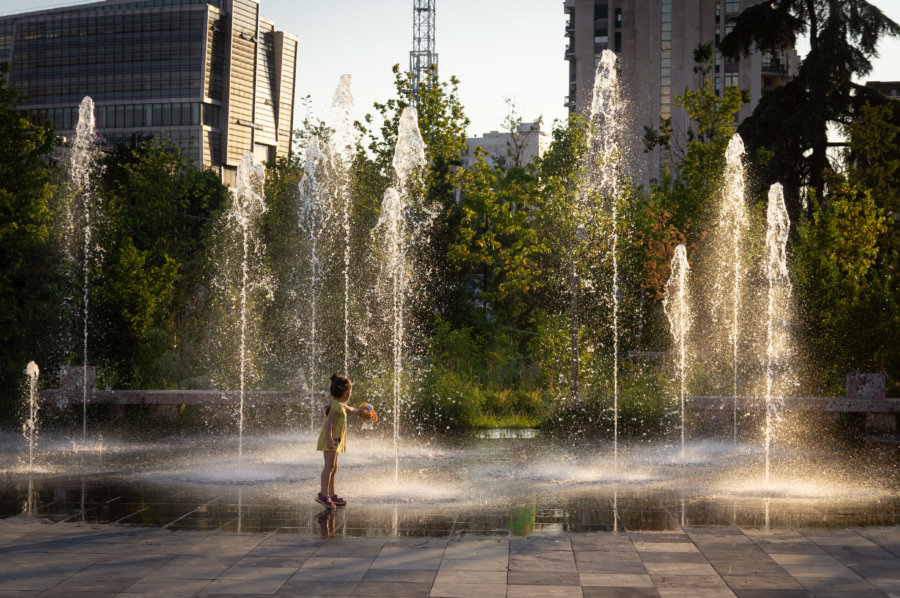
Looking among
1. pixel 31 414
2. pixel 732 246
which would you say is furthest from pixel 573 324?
pixel 31 414

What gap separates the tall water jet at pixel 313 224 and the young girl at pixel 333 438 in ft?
33.1

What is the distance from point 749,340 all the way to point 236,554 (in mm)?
17575

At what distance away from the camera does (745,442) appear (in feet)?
52.0

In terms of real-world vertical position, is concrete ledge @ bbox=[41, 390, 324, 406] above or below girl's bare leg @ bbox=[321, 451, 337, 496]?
above

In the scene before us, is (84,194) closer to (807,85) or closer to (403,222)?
(403,222)

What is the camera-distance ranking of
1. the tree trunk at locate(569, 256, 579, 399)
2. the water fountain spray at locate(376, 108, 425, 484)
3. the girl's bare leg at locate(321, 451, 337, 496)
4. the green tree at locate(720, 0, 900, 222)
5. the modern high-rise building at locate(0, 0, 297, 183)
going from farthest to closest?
the modern high-rise building at locate(0, 0, 297, 183) < the green tree at locate(720, 0, 900, 222) < the water fountain spray at locate(376, 108, 425, 484) < the tree trunk at locate(569, 256, 579, 399) < the girl's bare leg at locate(321, 451, 337, 496)

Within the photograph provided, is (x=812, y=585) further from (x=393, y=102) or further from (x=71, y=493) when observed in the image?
(x=393, y=102)

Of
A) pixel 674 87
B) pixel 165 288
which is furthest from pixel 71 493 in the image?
pixel 674 87

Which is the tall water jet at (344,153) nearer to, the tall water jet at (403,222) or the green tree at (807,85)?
the tall water jet at (403,222)

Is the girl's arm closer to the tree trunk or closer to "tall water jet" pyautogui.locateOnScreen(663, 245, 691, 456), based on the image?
the tree trunk

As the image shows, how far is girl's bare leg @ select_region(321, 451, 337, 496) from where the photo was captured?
962 centimetres

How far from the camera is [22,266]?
2041cm

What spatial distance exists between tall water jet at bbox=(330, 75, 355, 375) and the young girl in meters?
9.81

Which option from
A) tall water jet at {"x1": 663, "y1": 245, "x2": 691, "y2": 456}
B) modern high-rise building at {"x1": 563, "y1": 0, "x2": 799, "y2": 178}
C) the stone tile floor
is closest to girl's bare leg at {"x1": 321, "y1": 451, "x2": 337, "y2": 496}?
the stone tile floor
